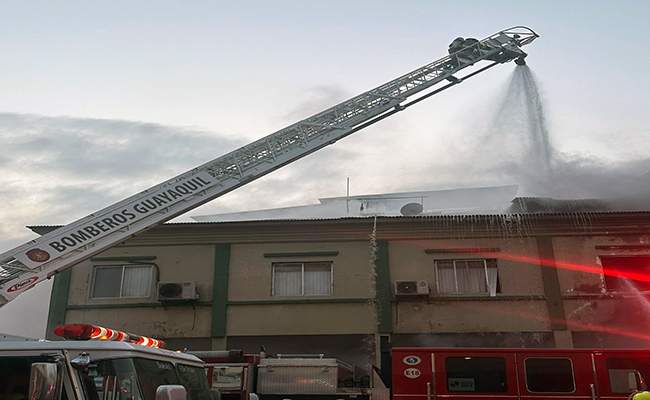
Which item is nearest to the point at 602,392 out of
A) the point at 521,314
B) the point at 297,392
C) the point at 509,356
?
the point at 509,356

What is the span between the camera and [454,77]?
13.8m

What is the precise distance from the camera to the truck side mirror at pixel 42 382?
155 inches

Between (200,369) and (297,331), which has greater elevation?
(297,331)

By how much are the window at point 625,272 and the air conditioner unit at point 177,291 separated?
10638 mm

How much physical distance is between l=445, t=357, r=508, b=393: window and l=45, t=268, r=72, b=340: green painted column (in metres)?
10.8

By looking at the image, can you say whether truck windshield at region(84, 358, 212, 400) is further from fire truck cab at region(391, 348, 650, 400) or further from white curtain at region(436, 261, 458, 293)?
white curtain at region(436, 261, 458, 293)

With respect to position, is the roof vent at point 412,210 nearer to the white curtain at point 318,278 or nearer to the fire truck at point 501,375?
the white curtain at point 318,278

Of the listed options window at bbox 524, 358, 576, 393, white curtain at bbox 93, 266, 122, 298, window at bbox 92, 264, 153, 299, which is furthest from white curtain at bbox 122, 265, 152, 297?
window at bbox 524, 358, 576, 393

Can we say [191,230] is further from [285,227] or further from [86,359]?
[86,359]

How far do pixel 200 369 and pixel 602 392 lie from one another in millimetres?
6398

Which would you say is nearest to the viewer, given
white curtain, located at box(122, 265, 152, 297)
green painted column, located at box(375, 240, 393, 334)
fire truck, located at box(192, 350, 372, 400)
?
fire truck, located at box(192, 350, 372, 400)

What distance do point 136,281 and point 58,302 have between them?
2.07 meters

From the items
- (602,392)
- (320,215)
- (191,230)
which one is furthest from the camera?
(320,215)

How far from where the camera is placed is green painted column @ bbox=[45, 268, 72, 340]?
15578 mm
